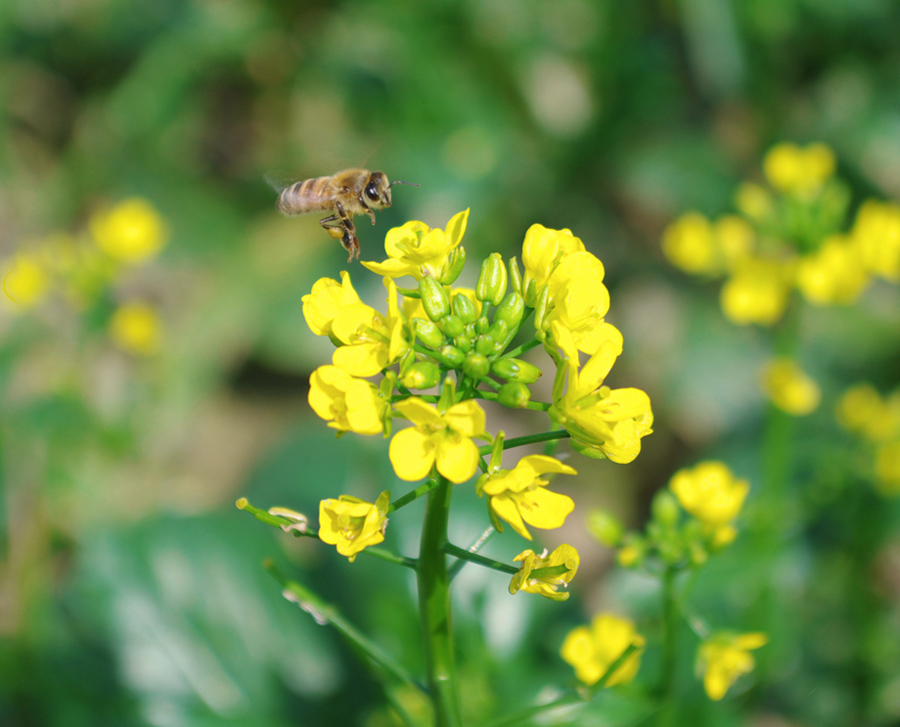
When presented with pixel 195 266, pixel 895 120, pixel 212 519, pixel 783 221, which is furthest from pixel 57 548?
pixel 895 120

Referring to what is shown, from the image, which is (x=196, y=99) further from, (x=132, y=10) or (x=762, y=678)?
(x=762, y=678)

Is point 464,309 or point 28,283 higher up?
point 464,309

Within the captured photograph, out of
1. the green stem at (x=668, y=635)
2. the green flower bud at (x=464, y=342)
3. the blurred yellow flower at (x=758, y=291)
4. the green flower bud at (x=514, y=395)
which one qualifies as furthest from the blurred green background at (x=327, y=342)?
the green flower bud at (x=514, y=395)

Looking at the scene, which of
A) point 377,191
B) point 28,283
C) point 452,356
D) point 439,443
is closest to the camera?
point 439,443

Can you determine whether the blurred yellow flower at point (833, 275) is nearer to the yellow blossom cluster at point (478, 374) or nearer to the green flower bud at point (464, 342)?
the yellow blossom cluster at point (478, 374)

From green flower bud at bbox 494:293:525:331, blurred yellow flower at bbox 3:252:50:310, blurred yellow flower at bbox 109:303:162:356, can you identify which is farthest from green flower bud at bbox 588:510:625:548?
blurred yellow flower at bbox 3:252:50:310

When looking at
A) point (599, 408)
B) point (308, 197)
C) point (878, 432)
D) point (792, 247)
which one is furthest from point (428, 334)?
point (878, 432)

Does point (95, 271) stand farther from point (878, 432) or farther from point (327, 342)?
point (878, 432)
